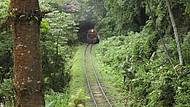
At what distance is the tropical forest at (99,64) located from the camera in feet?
9.41

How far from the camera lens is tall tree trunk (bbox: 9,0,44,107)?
9.29 feet

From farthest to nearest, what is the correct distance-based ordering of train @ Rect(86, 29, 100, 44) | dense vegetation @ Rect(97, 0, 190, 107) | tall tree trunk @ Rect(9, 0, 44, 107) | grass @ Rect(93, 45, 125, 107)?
train @ Rect(86, 29, 100, 44), grass @ Rect(93, 45, 125, 107), dense vegetation @ Rect(97, 0, 190, 107), tall tree trunk @ Rect(9, 0, 44, 107)

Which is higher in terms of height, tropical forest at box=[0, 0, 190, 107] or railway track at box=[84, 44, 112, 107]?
tropical forest at box=[0, 0, 190, 107]

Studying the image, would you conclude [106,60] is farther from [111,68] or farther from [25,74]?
[25,74]

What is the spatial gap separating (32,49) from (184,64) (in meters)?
15.7

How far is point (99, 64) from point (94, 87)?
11186 millimetres

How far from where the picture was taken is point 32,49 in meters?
2.88

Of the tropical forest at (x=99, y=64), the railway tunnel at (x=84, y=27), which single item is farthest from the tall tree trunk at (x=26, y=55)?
the railway tunnel at (x=84, y=27)

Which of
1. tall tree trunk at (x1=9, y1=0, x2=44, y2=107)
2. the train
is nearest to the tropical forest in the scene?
tall tree trunk at (x1=9, y1=0, x2=44, y2=107)

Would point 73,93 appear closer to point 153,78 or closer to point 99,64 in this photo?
point 153,78

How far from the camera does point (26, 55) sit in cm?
285

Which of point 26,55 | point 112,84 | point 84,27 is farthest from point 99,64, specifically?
point 26,55

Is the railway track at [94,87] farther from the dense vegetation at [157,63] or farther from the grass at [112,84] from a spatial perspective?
the dense vegetation at [157,63]

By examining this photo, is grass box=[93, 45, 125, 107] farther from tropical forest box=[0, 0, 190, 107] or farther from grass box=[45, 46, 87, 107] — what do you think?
grass box=[45, 46, 87, 107]
